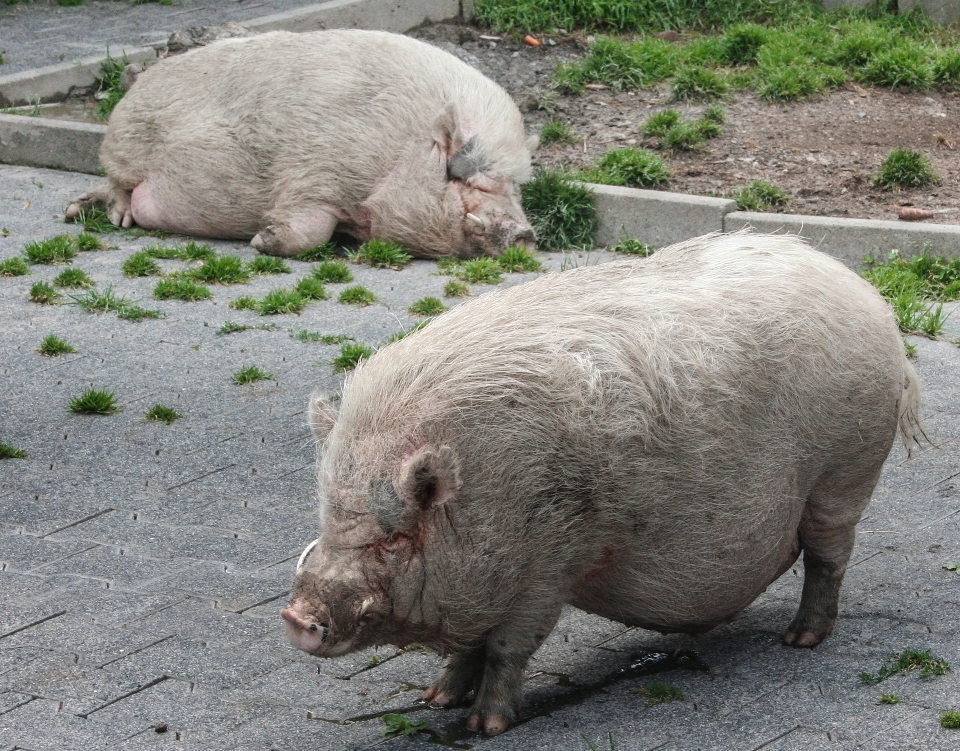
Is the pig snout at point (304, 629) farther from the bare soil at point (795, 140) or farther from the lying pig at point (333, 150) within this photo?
the bare soil at point (795, 140)

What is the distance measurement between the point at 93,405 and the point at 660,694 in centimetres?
332

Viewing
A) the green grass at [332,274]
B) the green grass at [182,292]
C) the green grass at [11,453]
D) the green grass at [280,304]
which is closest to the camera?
the green grass at [11,453]

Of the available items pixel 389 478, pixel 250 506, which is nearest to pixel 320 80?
pixel 250 506

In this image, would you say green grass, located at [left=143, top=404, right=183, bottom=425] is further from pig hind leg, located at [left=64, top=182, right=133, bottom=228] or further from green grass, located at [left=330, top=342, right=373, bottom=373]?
pig hind leg, located at [left=64, top=182, right=133, bottom=228]

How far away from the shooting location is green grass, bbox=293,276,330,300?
7707mm

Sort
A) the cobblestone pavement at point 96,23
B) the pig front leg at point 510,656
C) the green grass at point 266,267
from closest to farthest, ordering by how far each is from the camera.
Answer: the pig front leg at point 510,656 < the green grass at point 266,267 < the cobblestone pavement at point 96,23

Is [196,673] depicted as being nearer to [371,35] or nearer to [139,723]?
[139,723]

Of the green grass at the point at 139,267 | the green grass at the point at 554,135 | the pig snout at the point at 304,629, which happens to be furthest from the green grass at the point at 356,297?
the pig snout at the point at 304,629

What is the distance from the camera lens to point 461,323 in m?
3.87

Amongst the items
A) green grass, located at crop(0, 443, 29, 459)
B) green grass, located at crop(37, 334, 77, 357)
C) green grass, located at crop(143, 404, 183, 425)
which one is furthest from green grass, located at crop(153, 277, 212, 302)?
green grass, located at crop(0, 443, 29, 459)

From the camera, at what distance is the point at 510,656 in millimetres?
3750

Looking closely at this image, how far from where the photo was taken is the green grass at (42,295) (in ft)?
25.1

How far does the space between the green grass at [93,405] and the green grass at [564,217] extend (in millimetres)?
3492

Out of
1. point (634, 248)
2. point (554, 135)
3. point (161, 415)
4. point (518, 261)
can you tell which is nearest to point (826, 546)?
point (161, 415)
